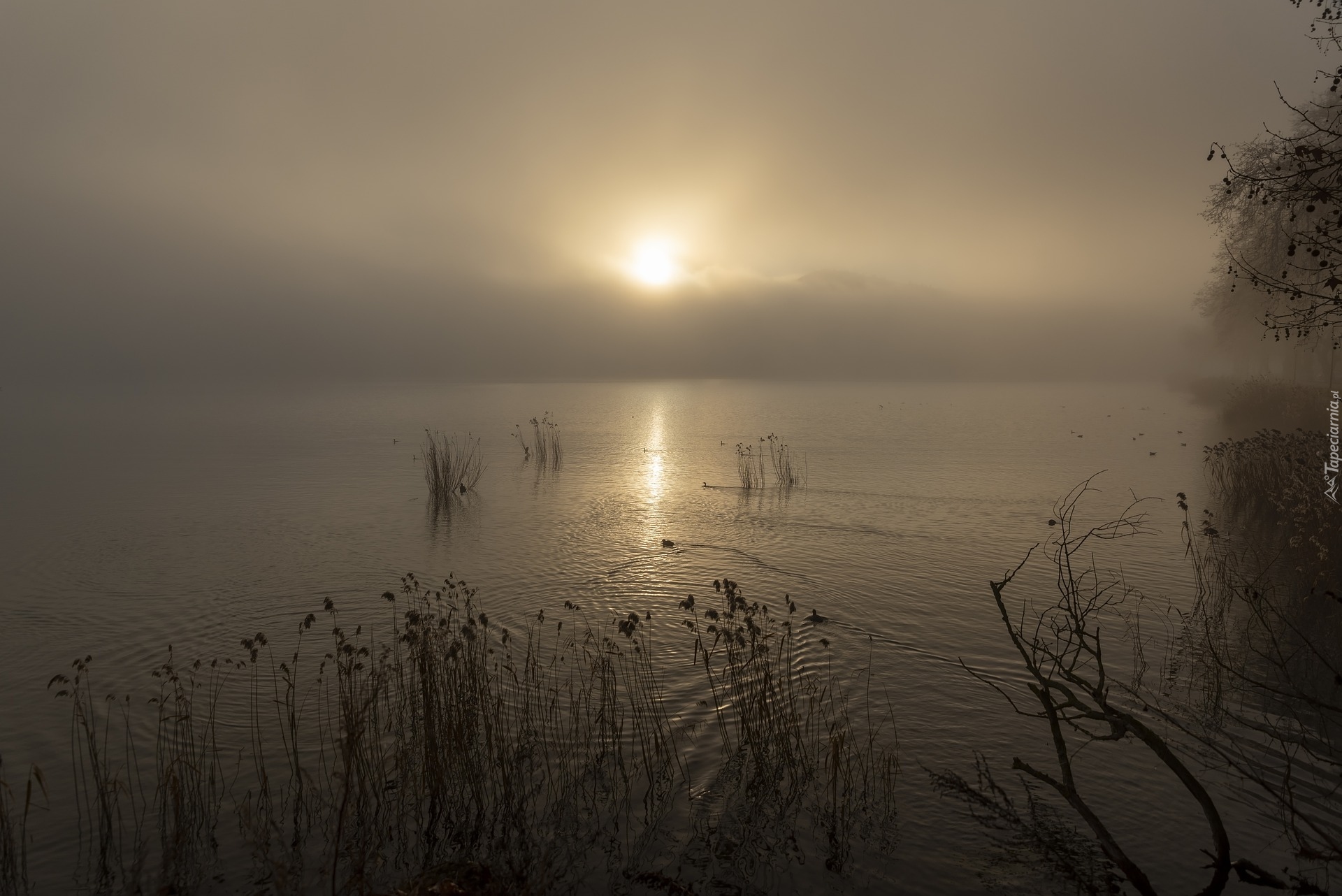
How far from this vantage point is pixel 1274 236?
20.6 meters

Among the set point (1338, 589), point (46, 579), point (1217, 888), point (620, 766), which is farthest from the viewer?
point (46, 579)

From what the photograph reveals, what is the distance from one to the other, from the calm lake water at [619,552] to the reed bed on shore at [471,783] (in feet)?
1.70

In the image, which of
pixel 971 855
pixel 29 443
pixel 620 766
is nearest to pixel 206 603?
pixel 620 766

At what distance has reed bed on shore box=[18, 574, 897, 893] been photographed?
233 inches

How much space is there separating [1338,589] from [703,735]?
10.2 m

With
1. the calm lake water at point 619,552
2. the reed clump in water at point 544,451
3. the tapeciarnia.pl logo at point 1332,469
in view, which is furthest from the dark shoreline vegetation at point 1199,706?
the reed clump in water at point 544,451

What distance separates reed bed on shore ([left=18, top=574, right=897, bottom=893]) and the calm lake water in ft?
1.70

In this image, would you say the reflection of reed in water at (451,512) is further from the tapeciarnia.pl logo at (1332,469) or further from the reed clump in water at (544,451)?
the tapeciarnia.pl logo at (1332,469)

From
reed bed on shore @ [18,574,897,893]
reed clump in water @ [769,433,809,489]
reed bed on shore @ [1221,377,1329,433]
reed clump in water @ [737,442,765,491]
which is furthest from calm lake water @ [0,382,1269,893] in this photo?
reed bed on shore @ [1221,377,1329,433]

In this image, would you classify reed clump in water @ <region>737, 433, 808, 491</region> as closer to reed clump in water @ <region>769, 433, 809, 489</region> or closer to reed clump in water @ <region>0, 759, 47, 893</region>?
reed clump in water @ <region>769, 433, 809, 489</region>

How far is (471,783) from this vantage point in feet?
22.0

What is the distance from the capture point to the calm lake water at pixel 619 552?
774 centimetres

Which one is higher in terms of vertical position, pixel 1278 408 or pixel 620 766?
pixel 1278 408

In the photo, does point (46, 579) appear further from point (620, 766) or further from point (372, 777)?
point (620, 766)
